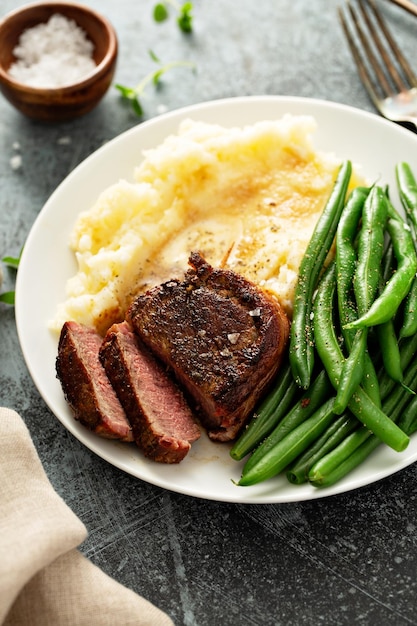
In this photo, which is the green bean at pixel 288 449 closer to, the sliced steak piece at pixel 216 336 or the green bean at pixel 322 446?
the green bean at pixel 322 446

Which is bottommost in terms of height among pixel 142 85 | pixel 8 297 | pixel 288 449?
pixel 8 297

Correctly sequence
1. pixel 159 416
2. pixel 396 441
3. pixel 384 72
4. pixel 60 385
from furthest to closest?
pixel 384 72 → pixel 60 385 → pixel 159 416 → pixel 396 441

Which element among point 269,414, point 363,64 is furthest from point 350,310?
point 363,64

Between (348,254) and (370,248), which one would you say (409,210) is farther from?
(348,254)

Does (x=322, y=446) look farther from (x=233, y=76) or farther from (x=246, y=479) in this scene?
(x=233, y=76)

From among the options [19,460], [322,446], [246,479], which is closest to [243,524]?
[246,479]

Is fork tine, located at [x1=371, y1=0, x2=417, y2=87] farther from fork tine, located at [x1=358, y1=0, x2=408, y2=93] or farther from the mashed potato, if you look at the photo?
the mashed potato

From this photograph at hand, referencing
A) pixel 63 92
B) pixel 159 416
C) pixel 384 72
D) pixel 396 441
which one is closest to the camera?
pixel 396 441

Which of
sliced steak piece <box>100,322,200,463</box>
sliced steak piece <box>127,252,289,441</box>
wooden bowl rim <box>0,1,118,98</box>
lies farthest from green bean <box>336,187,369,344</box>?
wooden bowl rim <box>0,1,118,98</box>

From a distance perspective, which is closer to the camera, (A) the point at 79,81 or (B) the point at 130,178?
(B) the point at 130,178
